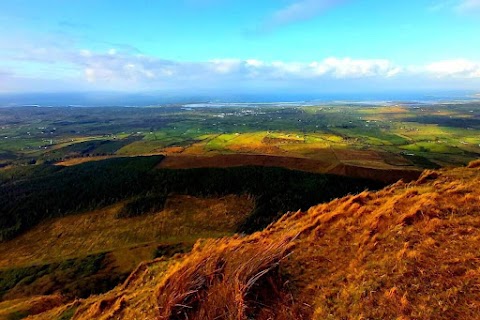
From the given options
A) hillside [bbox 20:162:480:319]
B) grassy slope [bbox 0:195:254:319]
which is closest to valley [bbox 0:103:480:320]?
grassy slope [bbox 0:195:254:319]

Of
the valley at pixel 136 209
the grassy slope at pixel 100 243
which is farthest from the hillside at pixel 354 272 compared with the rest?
the grassy slope at pixel 100 243

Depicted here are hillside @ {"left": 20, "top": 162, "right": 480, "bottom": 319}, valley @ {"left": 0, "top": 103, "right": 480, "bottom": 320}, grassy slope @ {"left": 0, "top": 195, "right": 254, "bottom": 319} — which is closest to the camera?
hillside @ {"left": 20, "top": 162, "right": 480, "bottom": 319}

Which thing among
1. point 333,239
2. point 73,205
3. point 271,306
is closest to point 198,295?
point 271,306

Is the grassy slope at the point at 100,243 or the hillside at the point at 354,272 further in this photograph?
the grassy slope at the point at 100,243

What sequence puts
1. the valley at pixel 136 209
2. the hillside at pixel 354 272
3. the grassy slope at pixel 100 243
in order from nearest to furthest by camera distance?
the hillside at pixel 354 272 < the grassy slope at pixel 100 243 < the valley at pixel 136 209

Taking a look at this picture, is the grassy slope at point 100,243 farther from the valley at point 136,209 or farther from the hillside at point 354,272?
the hillside at point 354,272

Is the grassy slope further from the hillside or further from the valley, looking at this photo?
the hillside

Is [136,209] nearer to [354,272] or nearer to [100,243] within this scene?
[100,243]

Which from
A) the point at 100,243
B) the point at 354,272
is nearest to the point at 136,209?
the point at 100,243

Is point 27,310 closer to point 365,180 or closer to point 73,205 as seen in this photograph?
point 73,205
